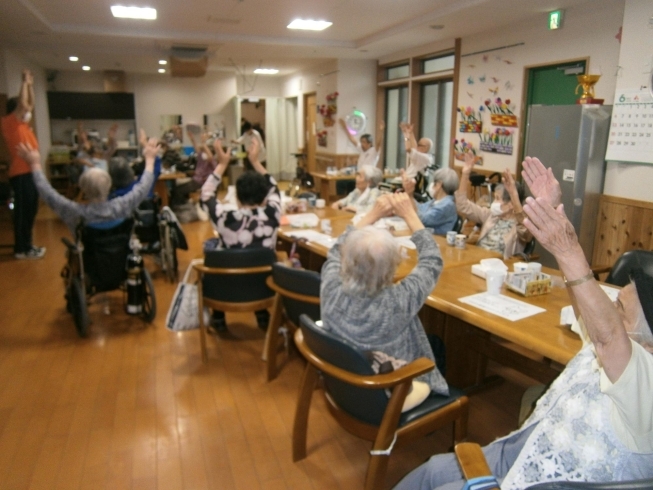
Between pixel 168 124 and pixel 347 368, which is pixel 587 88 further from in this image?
pixel 168 124

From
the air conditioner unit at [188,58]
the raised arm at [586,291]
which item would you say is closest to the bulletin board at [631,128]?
the raised arm at [586,291]

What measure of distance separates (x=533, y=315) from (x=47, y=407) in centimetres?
241

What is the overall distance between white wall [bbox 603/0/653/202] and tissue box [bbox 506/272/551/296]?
8.69 ft

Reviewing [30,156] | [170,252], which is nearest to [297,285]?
[30,156]

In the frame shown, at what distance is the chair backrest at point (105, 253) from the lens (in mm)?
3318

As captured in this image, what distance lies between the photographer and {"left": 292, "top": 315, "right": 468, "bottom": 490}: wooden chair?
1617mm

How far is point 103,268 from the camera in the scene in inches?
132

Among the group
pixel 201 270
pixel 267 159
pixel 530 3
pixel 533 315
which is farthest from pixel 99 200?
pixel 267 159

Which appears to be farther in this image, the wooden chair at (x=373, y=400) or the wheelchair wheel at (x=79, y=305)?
the wheelchair wheel at (x=79, y=305)

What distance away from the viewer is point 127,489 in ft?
6.68

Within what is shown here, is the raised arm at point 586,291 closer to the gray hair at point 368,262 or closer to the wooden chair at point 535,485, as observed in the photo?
the wooden chair at point 535,485

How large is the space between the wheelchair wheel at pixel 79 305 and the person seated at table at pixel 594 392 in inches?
110

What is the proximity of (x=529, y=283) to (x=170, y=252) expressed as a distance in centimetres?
333

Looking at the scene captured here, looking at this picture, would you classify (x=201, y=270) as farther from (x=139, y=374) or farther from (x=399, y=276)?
(x=399, y=276)
